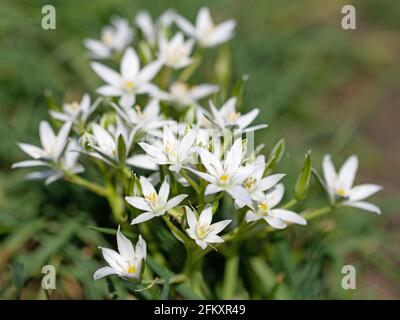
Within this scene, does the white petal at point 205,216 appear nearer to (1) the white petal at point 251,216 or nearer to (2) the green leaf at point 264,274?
(1) the white petal at point 251,216

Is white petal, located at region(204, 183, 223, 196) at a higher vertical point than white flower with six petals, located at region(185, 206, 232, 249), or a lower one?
higher

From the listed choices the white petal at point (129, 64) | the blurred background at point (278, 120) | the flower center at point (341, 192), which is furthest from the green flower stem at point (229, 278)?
the white petal at point (129, 64)

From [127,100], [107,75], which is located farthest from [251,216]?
[107,75]

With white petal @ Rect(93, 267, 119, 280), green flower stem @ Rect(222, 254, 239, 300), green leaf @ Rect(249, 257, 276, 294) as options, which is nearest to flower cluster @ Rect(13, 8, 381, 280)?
white petal @ Rect(93, 267, 119, 280)

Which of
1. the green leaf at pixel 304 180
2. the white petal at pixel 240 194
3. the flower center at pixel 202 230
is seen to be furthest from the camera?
the green leaf at pixel 304 180

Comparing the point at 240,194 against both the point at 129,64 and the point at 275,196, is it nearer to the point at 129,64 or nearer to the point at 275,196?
the point at 275,196

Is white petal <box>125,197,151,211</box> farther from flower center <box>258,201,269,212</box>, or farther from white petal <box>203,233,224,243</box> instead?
flower center <box>258,201,269,212</box>

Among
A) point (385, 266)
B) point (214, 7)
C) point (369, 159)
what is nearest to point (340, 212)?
point (385, 266)
